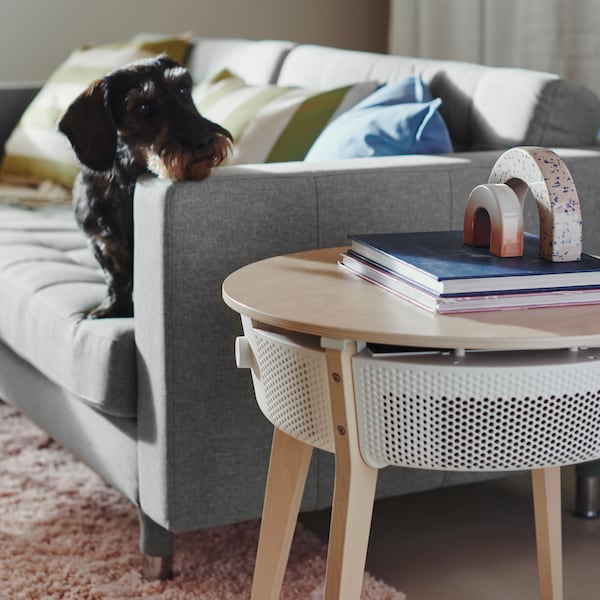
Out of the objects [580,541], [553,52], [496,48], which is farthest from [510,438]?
[496,48]

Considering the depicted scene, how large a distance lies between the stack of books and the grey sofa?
0.32 metres

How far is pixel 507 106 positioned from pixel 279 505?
955 millimetres

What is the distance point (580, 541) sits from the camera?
1850 mm

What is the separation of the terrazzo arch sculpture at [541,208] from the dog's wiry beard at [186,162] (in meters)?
0.43

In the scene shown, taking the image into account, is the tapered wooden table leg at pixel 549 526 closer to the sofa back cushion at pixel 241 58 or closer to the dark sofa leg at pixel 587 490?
the dark sofa leg at pixel 587 490

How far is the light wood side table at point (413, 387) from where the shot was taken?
109 centimetres

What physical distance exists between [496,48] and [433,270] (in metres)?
2.35

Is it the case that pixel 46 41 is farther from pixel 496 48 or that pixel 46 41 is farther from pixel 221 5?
pixel 496 48

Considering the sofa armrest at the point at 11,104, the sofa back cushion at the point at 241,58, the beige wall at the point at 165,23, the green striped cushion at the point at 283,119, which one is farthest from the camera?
the beige wall at the point at 165,23

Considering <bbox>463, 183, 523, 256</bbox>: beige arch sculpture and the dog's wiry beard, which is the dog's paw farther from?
<bbox>463, 183, 523, 256</bbox>: beige arch sculpture

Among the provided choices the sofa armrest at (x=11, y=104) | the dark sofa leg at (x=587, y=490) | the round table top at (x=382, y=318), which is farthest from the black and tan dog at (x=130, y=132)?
the sofa armrest at (x=11, y=104)

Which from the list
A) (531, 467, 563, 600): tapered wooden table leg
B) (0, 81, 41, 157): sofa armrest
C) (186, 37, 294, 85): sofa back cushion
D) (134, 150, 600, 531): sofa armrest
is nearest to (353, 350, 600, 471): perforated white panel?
(531, 467, 563, 600): tapered wooden table leg

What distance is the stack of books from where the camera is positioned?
1171mm

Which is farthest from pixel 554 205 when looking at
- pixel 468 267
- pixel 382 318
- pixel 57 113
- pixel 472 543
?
Answer: pixel 57 113
